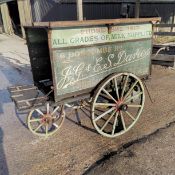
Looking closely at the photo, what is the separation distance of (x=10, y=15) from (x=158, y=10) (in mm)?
12662

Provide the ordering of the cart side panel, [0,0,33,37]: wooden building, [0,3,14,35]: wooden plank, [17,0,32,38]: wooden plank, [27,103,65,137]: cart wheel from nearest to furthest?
1. the cart side panel
2. [27,103,65,137]: cart wheel
3. [17,0,32,38]: wooden plank
4. [0,0,33,37]: wooden building
5. [0,3,14,35]: wooden plank

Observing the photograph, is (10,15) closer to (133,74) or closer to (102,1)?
(102,1)

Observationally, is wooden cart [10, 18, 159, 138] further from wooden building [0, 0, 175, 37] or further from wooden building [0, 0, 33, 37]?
wooden building [0, 0, 33, 37]

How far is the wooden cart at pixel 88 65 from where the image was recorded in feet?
10.6

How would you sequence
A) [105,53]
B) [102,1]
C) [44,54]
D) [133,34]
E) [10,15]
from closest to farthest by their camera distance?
[105,53] < [133,34] < [44,54] < [102,1] < [10,15]

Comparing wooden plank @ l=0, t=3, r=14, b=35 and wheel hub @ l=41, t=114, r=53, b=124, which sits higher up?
wooden plank @ l=0, t=3, r=14, b=35

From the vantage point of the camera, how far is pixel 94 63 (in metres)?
3.57

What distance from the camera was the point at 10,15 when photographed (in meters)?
20.3

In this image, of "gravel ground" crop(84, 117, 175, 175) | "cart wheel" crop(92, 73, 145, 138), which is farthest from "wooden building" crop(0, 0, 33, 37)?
"gravel ground" crop(84, 117, 175, 175)

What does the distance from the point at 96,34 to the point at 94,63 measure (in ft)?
1.44

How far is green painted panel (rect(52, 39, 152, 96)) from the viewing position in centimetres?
326

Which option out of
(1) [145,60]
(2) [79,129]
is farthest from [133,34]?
(2) [79,129]

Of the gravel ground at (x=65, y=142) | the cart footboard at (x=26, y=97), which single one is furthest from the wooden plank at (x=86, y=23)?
the gravel ground at (x=65, y=142)

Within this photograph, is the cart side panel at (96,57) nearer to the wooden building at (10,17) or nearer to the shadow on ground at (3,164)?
the shadow on ground at (3,164)
